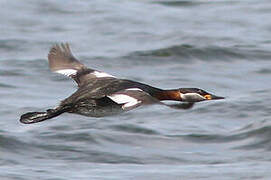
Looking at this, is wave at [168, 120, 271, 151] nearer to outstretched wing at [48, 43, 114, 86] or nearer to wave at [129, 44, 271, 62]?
outstretched wing at [48, 43, 114, 86]

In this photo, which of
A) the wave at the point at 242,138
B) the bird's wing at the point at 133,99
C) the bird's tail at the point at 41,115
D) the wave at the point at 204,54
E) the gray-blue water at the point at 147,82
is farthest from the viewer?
the wave at the point at 204,54

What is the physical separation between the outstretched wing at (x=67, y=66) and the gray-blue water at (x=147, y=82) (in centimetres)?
Result: 117

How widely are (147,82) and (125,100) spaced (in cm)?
655

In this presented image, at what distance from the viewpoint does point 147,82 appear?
16.1 m

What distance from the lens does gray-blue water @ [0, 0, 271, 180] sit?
12688 millimetres

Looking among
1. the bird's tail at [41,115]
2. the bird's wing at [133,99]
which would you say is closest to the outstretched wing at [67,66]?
the bird's tail at [41,115]

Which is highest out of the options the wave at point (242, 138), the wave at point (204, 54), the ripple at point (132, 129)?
the wave at point (204, 54)

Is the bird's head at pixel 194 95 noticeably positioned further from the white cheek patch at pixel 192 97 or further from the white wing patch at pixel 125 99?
the white wing patch at pixel 125 99

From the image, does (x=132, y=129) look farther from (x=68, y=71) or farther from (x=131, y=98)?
(x=131, y=98)

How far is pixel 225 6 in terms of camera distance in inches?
844

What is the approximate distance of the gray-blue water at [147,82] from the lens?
41.6 ft

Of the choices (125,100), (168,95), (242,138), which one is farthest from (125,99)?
(242,138)

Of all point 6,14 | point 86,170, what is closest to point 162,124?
point 86,170

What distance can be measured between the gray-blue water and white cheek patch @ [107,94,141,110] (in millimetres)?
2092
